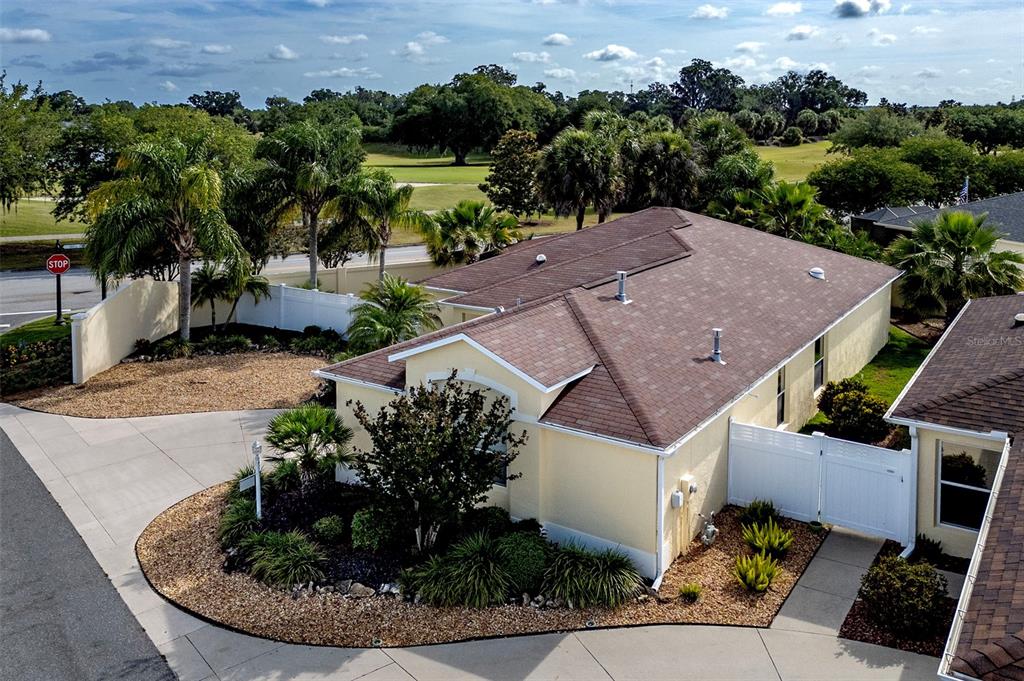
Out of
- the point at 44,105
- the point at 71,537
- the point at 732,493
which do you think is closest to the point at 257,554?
the point at 71,537

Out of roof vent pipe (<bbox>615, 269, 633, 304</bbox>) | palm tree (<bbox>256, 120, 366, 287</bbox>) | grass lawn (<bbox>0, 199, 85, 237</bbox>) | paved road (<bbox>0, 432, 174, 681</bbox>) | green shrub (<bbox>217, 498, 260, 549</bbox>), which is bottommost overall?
paved road (<bbox>0, 432, 174, 681</bbox>)

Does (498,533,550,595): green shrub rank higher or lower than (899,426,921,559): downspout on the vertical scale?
lower

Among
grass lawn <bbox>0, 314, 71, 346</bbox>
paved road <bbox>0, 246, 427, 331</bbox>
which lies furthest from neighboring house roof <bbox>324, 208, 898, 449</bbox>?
paved road <bbox>0, 246, 427, 331</bbox>

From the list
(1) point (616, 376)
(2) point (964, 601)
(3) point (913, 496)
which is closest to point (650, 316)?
(1) point (616, 376)

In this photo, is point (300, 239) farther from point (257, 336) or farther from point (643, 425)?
point (643, 425)

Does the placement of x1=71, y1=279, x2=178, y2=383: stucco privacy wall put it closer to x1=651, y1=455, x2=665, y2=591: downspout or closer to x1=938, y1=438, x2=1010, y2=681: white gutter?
x1=651, y1=455, x2=665, y2=591: downspout

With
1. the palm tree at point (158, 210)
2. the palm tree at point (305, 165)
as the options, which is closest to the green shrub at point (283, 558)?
the palm tree at point (158, 210)

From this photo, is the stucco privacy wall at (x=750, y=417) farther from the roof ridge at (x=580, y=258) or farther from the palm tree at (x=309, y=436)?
the palm tree at (x=309, y=436)
